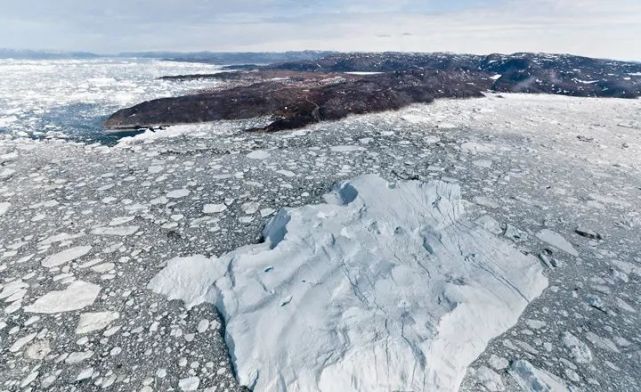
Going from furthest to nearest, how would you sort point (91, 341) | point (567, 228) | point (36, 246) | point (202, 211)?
1. point (202, 211)
2. point (567, 228)
3. point (36, 246)
4. point (91, 341)

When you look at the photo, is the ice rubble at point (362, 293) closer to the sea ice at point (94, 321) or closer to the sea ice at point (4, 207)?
the sea ice at point (94, 321)

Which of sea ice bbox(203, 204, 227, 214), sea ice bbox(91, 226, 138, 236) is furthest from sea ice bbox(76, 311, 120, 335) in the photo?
sea ice bbox(203, 204, 227, 214)

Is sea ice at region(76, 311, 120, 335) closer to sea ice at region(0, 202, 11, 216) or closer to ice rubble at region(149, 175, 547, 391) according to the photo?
ice rubble at region(149, 175, 547, 391)

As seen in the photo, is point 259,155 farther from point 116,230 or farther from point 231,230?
point 116,230

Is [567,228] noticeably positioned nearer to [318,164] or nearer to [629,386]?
[629,386]

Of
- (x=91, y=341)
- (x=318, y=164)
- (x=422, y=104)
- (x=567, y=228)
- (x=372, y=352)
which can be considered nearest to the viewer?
(x=372, y=352)

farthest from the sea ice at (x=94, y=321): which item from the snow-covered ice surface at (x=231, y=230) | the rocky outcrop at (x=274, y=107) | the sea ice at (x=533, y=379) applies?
the rocky outcrop at (x=274, y=107)

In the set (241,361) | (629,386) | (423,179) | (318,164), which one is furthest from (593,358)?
(318,164)
